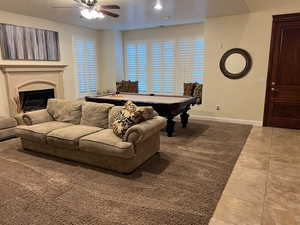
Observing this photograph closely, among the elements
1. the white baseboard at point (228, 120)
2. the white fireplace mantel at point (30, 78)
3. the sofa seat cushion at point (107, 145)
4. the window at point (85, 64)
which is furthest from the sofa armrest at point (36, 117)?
the white baseboard at point (228, 120)

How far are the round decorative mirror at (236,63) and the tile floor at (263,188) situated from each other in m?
2.16

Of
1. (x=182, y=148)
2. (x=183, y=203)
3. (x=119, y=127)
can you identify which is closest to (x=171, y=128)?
(x=182, y=148)

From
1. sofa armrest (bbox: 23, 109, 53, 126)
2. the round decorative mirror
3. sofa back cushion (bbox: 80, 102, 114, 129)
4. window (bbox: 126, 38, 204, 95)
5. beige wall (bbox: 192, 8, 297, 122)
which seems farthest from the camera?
window (bbox: 126, 38, 204, 95)

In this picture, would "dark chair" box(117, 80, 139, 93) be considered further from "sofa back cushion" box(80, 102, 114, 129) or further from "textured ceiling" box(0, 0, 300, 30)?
"sofa back cushion" box(80, 102, 114, 129)

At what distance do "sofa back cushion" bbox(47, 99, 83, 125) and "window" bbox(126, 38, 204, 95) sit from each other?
3868 mm

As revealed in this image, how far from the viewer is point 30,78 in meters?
5.65

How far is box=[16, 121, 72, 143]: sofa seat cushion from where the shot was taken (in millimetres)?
3574

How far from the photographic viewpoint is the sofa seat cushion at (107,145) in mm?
2873

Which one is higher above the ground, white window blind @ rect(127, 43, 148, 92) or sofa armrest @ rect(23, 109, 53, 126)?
white window blind @ rect(127, 43, 148, 92)

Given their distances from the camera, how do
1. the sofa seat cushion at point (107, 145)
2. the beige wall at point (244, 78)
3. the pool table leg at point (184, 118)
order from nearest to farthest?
the sofa seat cushion at point (107, 145)
the beige wall at point (244, 78)
the pool table leg at point (184, 118)

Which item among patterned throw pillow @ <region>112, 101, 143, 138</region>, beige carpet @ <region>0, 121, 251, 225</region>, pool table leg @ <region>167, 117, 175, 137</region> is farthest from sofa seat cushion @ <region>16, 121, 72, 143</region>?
pool table leg @ <region>167, 117, 175, 137</region>

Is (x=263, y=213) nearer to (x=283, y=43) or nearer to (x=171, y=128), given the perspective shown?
(x=171, y=128)

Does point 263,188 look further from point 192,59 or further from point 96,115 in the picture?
point 192,59

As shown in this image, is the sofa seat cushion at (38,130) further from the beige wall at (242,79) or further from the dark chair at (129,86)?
the beige wall at (242,79)
